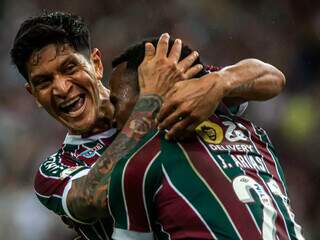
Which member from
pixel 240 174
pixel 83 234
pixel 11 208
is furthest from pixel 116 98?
pixel 11 208

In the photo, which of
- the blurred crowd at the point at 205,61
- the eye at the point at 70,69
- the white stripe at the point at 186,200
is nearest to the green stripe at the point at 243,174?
→ the white stripe at the point at 186,200

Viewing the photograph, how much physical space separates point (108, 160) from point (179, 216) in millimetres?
390

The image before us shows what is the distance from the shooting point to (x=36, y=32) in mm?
3230

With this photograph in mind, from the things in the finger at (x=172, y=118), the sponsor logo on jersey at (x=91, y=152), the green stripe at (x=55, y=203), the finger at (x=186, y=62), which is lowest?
the green stripe at (x=55, y=203)

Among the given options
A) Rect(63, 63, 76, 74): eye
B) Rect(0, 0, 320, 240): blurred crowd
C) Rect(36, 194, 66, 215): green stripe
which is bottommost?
Rect(0, 0, 320, 240): blurred crowd

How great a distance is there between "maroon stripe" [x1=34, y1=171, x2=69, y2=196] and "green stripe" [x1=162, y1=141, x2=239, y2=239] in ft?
2.78

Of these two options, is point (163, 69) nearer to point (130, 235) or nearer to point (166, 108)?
point (166, 108)

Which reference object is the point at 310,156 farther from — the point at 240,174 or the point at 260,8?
the point at 240,174

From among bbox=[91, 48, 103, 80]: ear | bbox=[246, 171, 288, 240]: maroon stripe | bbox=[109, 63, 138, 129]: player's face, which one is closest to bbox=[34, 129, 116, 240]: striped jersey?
bbox=[91, 48, 103, 80]: ear

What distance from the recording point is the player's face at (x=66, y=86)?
3215mm

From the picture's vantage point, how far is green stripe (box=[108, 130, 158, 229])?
7.37 feet

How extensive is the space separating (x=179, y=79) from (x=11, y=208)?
154 inches

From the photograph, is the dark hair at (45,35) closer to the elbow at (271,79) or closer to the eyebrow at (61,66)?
the eyebrow at (61,66)

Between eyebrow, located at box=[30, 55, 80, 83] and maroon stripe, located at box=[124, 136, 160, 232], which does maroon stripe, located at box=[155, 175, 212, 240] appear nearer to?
maroon stripe, located at box=[124, 136, 160, 232]
